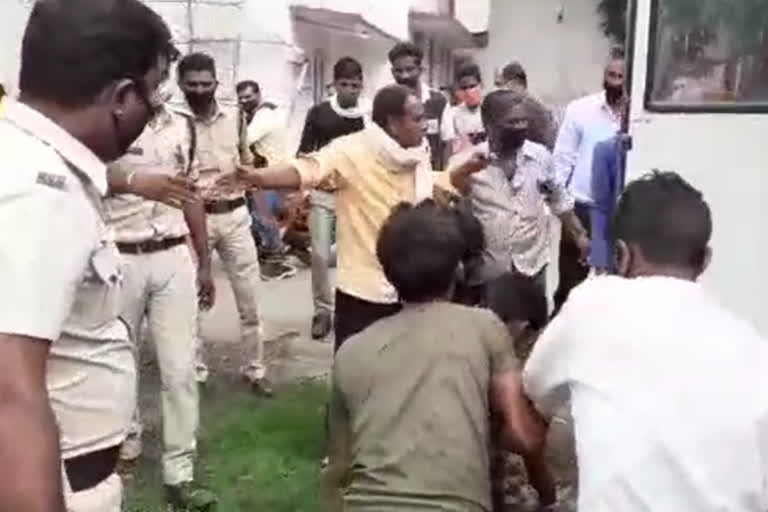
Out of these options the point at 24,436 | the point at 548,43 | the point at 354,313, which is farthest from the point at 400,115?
the point at 548,43

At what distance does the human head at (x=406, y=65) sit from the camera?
8617 millimetres

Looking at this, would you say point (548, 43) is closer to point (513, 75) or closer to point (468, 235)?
point (513, 75)

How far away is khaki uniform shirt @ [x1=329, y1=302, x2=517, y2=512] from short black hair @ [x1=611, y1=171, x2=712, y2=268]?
1.57ft

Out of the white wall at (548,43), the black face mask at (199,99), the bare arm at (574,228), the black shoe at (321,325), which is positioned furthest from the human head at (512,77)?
the white wall at (548,43)

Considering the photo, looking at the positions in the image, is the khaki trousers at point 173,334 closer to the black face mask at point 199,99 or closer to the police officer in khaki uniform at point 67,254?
the black face mask at point 199,99

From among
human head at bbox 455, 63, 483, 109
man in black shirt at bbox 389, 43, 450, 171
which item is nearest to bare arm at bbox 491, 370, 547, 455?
man in black shirt at bbox 389, 43, 450, 171

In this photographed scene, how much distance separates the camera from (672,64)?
568 cm

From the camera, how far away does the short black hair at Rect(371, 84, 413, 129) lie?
607cm

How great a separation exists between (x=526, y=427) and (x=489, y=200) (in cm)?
294

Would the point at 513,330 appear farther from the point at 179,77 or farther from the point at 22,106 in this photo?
the point at 179,77

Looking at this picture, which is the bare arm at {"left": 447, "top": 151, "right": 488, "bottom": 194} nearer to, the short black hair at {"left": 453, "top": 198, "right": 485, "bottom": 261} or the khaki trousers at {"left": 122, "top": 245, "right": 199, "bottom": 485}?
the khaki trousers at {"left": 122, "top": 245, "right": 199, "bottom": 485}

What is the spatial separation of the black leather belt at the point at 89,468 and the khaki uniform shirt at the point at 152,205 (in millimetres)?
3032

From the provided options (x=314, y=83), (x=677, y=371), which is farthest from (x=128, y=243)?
(x=314, y=83)

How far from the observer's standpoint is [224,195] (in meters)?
7.32
